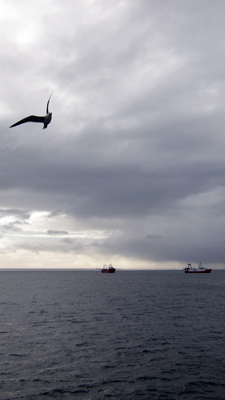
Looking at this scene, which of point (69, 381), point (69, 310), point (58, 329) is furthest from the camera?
point (69, 310)

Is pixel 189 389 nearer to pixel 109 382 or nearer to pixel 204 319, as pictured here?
pixel 109 382

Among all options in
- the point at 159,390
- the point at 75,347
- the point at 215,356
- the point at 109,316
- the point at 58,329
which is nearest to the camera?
the point at 159,390

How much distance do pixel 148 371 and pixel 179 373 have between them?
2.91 metres

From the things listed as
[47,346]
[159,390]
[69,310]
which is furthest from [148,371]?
[69,310]

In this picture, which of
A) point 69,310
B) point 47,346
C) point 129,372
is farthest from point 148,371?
point 69,310

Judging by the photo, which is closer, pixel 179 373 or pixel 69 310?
pixel 179 373

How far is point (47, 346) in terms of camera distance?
4075 centimetres

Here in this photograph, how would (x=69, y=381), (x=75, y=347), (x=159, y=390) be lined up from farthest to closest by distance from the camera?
1. (x=75, y=347)
2. (x=69, y=381)
3. (x=159, y=390)

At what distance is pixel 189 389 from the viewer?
89.2ft

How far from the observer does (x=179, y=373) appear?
31.0 metres

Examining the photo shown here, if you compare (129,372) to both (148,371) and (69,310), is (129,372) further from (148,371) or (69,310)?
(69,310)

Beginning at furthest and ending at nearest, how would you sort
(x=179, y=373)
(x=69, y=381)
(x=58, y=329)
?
(x=58, y=329) → (x=179, y=373) → (x=69, y=381)

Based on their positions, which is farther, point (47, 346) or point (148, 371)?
point (47, 346)

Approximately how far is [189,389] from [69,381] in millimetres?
10210
